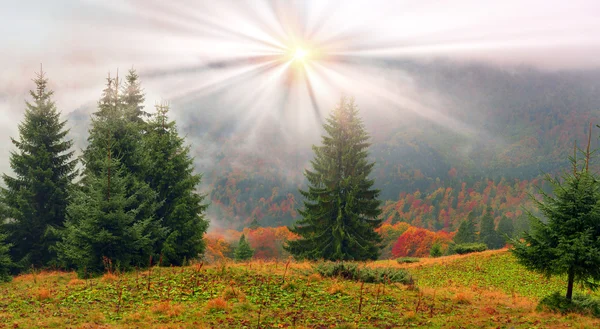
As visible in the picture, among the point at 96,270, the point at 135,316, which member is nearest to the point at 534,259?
the point at 135,316

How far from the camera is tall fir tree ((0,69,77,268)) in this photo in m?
26.8

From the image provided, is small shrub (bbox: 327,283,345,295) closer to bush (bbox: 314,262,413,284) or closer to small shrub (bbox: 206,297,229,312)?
bush (bbox: 314,262,413,284)

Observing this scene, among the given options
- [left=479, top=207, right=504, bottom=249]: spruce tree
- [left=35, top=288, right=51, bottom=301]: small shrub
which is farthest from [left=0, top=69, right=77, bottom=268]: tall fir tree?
[left=479, top=207, right=504, bottom=249]: spruce tree

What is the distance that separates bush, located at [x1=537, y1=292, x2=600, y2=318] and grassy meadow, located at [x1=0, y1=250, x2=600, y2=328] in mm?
459

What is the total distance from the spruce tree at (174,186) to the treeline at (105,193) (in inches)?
2.6

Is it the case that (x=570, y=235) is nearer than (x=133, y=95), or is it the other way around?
(x=570, y=235)

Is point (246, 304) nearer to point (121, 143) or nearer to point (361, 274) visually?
point (361, 274)

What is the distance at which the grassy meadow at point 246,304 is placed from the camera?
11.7 meters

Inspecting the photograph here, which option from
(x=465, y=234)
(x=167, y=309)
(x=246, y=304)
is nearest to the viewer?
(x=167, y=309)

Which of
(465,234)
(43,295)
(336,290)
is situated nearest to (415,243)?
(465,234)

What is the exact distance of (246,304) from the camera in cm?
1298

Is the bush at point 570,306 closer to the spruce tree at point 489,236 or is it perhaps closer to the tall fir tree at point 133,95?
the tall fir tree at point 133,95

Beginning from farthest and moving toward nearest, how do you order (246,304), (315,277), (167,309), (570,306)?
(315,277) < (570,306) < (246,304) < (167,309)

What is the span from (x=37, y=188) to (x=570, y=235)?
31967 mm
